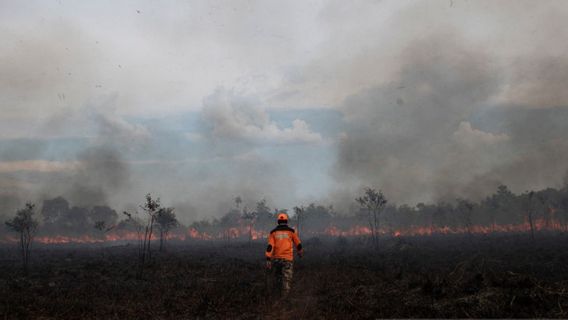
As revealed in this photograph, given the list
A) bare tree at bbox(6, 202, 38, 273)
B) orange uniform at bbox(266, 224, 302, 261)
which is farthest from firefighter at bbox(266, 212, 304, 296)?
bare tree at bbox(6, 202, 38, 273)

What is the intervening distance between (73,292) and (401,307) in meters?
11.7

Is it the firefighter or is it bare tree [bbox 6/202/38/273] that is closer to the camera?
the firefighter

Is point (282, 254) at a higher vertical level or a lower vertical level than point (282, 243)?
lower

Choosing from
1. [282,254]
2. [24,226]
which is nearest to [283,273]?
[282,254]

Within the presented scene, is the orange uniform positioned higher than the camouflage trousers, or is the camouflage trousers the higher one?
the orange uniform

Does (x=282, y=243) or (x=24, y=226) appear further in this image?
(x=24, y=226)

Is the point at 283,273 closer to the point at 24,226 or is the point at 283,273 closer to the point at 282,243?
the point at 282,243

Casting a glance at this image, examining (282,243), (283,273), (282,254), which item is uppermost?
(282,243)

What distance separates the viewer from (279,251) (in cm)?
1045

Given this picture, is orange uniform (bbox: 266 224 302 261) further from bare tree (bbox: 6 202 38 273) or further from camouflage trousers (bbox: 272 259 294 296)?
bare tree (bbox: 6 202 38 273)

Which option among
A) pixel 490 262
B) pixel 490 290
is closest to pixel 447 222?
pixel 490 262

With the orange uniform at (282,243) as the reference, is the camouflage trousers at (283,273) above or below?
below

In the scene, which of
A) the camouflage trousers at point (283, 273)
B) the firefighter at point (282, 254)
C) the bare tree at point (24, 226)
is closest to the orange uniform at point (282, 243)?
the firefighter at point (282, 254)

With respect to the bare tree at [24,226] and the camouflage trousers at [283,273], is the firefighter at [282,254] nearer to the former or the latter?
the camouflage trousers at [283,273]
